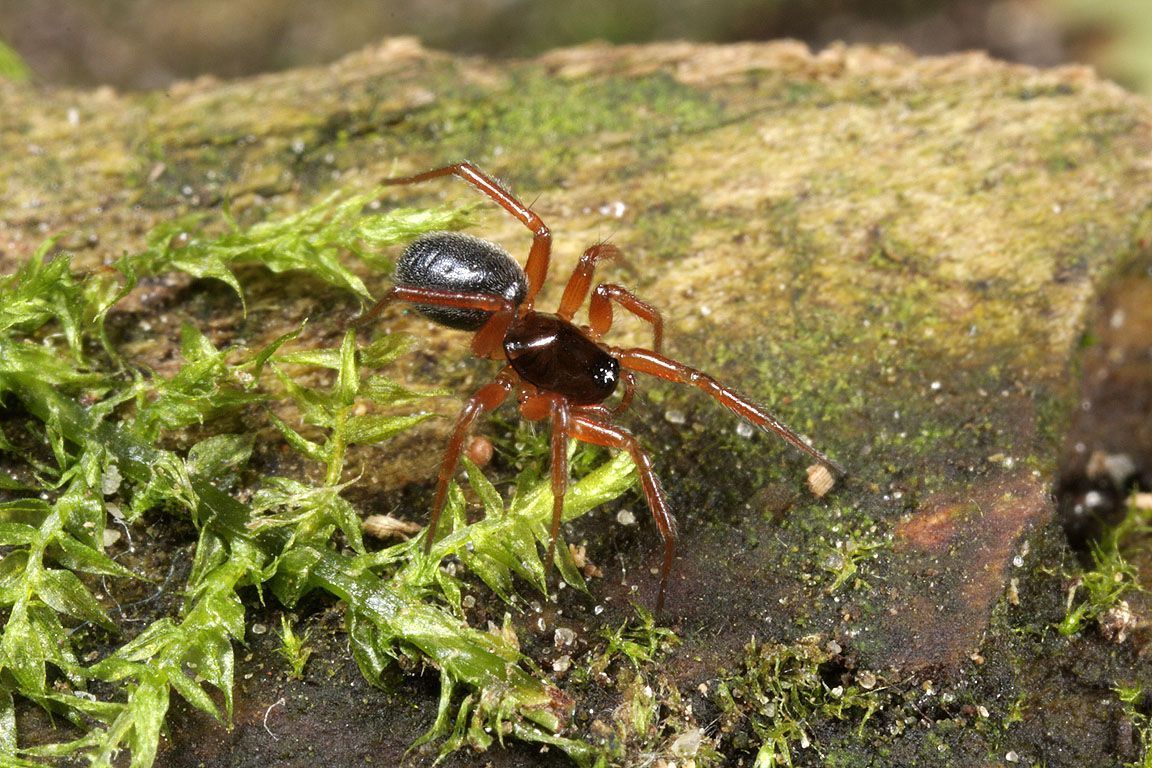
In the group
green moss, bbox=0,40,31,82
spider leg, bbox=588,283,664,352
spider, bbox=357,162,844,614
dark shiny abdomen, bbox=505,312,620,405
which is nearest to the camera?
spider, bbox=357,162,844,614

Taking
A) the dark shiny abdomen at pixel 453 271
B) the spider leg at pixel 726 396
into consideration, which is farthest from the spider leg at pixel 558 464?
the dark shiny abdomen at pixel 453 271

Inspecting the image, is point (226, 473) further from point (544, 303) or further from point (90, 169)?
point (90, 169)

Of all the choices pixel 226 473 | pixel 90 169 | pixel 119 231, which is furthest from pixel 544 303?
pixel 90 169

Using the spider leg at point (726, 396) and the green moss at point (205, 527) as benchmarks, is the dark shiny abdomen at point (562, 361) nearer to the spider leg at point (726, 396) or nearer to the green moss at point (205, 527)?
the spider leg at point (726, 396)

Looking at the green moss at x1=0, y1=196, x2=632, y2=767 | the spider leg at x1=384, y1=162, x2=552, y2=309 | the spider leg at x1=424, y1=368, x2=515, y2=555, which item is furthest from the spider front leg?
the green moss at x1=0, y1=196, x2=632, y2=767

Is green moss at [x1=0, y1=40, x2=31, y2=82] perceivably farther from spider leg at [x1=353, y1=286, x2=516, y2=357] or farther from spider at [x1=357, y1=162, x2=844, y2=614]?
spider leg at [x1=353, y1=286, x2=516, y2=357]

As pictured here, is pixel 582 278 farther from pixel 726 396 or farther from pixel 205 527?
pixel 205 527
